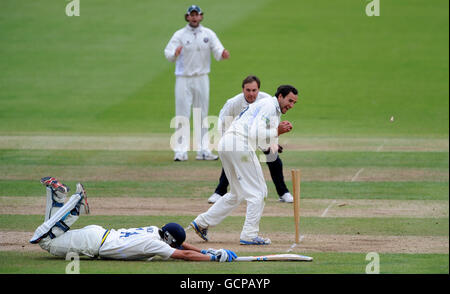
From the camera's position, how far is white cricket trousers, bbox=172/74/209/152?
1738cm

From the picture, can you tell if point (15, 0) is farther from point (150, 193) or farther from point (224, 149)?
point (224, 149)

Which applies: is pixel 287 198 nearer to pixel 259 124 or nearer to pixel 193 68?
pixel 259 124

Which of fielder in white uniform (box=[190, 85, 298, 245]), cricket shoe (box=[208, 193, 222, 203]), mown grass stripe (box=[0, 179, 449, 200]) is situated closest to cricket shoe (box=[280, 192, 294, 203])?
mown grass stripe (box=[0, 179, 449, 200])

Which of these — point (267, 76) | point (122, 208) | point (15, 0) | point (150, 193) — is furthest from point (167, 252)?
point (15, 0)

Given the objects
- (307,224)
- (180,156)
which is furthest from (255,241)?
(180,156)

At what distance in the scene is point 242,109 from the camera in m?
12.3

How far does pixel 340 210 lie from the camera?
12.4m

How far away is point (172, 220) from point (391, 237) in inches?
112

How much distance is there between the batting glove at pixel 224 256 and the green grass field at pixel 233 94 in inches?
4.8

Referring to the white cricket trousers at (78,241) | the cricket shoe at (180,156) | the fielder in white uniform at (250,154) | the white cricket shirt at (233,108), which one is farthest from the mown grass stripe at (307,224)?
the cricket shoe at (180,156)

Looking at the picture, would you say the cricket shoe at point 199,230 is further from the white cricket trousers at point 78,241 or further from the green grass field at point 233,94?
the white cricket trousers at point 78,241

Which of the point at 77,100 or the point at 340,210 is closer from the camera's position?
the point at 340,210

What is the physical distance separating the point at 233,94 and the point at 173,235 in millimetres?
17352

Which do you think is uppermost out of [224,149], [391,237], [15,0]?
[15,0]
